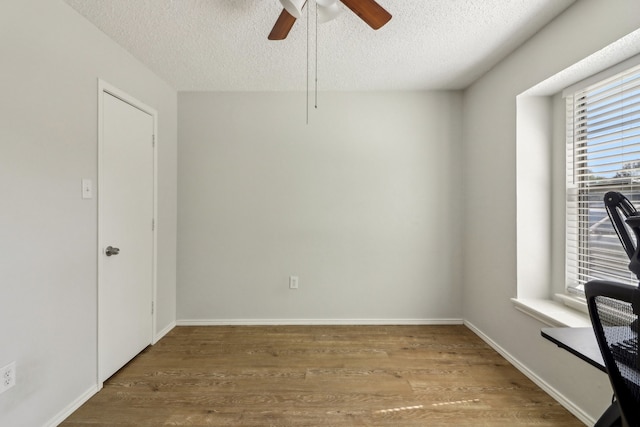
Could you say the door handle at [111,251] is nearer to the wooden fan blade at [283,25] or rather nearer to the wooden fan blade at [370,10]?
the wooden fan blade at [283,25]

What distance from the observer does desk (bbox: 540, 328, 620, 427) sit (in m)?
1.00

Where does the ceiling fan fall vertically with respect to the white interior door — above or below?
above

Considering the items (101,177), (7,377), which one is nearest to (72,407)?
(7,377)

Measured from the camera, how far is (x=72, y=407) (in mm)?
1696

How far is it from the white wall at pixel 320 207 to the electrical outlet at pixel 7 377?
155 centimetres

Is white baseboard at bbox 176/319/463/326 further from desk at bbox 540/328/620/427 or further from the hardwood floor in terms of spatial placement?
desk at bbox 540/328/620/427

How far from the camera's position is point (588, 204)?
186 cm

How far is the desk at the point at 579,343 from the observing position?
0.99 meters

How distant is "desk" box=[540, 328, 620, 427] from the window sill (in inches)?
24.5

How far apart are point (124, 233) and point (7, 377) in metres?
1.00

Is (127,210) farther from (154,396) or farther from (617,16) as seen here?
(617,16)

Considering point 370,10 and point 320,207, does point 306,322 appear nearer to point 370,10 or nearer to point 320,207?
point 320,207

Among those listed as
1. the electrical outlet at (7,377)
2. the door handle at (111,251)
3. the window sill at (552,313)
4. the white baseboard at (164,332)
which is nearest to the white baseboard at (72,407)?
the electrical outlet at (7,377)

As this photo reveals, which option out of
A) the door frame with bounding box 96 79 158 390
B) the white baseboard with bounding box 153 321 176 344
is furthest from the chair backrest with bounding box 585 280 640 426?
the white baseboard with bounding box 153 321 176 344
